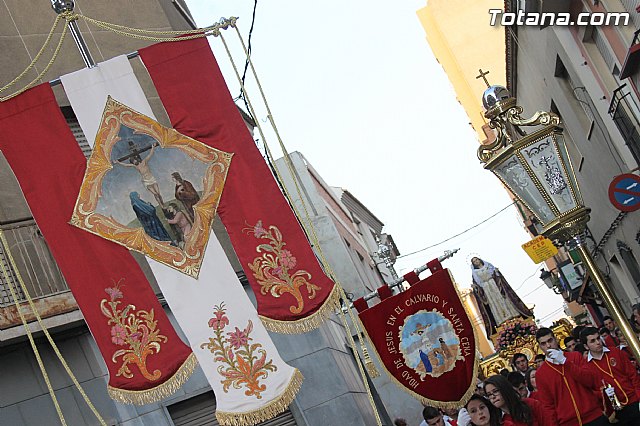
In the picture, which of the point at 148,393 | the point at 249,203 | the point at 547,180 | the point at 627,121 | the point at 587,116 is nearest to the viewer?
the point at 547,180

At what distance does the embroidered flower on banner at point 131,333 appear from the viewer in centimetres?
909

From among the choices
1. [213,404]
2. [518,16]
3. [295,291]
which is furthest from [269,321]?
[518,16]

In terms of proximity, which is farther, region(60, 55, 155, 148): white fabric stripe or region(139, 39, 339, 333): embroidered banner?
region(60, 55, 155, 148): white fabric stripe

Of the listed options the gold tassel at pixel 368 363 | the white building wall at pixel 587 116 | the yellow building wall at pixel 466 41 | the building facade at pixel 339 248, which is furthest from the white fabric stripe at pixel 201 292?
the yellow building wall at pixel 466 41

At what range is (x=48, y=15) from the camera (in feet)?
50.4

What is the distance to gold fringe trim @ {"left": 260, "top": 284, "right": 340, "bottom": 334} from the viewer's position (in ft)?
29.7

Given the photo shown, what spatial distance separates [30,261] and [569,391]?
23.2ft

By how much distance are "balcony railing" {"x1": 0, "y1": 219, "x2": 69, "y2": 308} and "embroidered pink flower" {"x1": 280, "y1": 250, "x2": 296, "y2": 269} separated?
15.4ft

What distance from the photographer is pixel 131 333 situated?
914cm

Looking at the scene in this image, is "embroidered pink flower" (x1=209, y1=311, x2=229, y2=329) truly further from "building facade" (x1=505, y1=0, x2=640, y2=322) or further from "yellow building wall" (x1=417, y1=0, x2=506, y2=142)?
"yellow building wall" (x1=417, y1=0, x2=506, y2=142)

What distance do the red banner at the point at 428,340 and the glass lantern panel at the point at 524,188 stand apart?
15.1ft

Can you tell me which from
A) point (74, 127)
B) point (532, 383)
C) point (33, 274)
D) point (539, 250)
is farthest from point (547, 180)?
point (539, 250)

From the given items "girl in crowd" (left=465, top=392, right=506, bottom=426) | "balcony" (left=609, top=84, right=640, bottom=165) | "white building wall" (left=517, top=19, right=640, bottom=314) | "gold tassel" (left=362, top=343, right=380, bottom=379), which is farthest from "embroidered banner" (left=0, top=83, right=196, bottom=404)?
"white building wall" (left=517, top=19, right=640, bottom=314)

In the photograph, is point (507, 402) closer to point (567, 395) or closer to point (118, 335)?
point (567, 395)
